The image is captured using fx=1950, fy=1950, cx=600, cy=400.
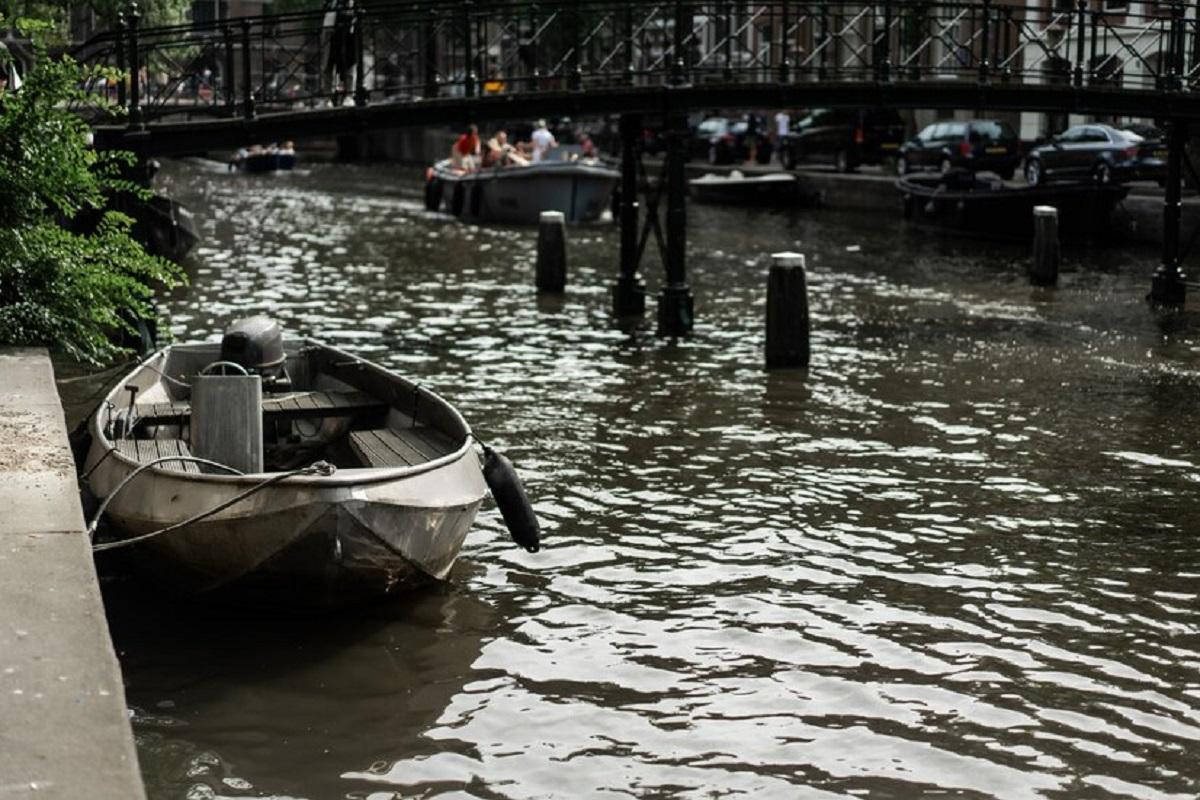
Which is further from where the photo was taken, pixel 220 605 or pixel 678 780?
pixel 220 605

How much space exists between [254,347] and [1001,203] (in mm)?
26108

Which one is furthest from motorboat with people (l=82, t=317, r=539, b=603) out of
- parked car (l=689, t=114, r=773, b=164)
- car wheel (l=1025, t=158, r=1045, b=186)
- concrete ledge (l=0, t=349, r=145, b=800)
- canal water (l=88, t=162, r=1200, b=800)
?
parked car (l=689, t=114, r=773, b=164)

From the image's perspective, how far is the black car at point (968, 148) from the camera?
43.7m

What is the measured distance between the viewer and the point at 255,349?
14289 millimetres

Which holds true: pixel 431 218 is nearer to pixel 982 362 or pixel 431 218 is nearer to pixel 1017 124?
pixel 1017 124

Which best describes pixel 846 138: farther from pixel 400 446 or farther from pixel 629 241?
pixel 400 446

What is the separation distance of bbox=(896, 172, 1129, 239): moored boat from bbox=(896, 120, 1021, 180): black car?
1.84 meters

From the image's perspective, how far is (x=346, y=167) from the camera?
73.0m

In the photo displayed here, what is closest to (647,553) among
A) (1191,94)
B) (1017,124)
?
(1191,94)

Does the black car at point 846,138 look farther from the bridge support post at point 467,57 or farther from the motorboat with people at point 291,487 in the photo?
the motorboat with people at point 291,487

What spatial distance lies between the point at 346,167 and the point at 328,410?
2393 inches

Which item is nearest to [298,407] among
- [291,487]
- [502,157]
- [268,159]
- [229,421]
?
[229,421]

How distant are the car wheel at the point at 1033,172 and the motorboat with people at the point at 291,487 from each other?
90.7 ft

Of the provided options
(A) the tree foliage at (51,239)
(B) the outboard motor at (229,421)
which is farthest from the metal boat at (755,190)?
(B) the outboard motor at (229,421)
